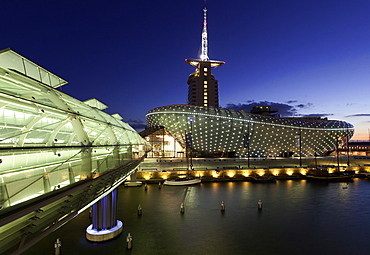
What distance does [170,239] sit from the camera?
14.9m

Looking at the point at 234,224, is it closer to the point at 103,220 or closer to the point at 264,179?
the point at 103,220

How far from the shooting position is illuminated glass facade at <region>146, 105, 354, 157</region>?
56.2 metres

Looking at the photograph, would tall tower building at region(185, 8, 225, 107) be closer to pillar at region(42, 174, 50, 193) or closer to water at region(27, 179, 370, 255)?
water at region(27, 179, 370, 255)

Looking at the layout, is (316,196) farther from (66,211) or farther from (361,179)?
(66,211)

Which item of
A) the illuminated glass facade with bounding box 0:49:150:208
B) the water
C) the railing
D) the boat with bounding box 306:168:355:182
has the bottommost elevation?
the water

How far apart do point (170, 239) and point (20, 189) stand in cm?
1352

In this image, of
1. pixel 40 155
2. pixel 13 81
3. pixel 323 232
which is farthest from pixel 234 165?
pixel 13 81

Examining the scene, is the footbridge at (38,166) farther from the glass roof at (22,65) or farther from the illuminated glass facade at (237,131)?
the illuminated glass facade at (237,131)

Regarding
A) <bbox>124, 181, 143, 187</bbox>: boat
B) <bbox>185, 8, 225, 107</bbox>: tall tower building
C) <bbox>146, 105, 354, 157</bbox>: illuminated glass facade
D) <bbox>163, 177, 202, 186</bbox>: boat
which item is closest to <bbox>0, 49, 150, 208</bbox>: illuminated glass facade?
<bbox>124, 181, 143, 187</bbox>: boat

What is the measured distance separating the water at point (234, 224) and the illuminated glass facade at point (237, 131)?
28549 millimetres

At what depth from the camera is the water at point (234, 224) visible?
13.8m

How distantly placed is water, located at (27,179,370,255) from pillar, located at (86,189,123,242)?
0.46 meters

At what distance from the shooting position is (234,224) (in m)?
17.6

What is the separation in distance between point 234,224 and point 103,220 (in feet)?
32.6
